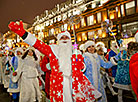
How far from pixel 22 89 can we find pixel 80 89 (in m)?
2.97

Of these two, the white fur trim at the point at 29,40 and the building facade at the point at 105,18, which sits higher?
the building facade at the point at 105,18

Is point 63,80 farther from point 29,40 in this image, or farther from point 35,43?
point 29,40

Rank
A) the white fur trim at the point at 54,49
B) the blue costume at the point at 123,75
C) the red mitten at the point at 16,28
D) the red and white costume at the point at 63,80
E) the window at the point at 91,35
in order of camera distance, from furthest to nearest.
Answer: the window at the point at 91,35 < the blue costume at the point at 123,75 < the white fur trim at the point at 54,49 < the red and white costume at the point at 63,80 < the red mitten at the point at 16,28

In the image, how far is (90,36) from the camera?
24.7m

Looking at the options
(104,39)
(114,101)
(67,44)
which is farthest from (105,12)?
Result: (67,44)

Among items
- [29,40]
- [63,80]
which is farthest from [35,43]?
[63,80]

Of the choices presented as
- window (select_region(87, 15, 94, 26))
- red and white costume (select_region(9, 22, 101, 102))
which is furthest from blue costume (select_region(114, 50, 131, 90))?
window (select_region(87, 15, 94, 26))

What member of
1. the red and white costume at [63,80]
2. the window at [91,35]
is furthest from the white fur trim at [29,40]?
the window at [91,35]

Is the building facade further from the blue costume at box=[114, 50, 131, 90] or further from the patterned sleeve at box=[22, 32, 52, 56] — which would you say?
the patterned sleeve at box=[22, 32, 52, 56]

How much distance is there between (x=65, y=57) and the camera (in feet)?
9.43

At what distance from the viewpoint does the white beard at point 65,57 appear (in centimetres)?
277

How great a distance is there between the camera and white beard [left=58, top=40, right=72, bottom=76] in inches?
109

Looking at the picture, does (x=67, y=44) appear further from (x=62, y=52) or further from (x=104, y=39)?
(x=104, y=39)

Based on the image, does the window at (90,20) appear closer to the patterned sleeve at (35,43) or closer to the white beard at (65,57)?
the white beard at (65,57)
